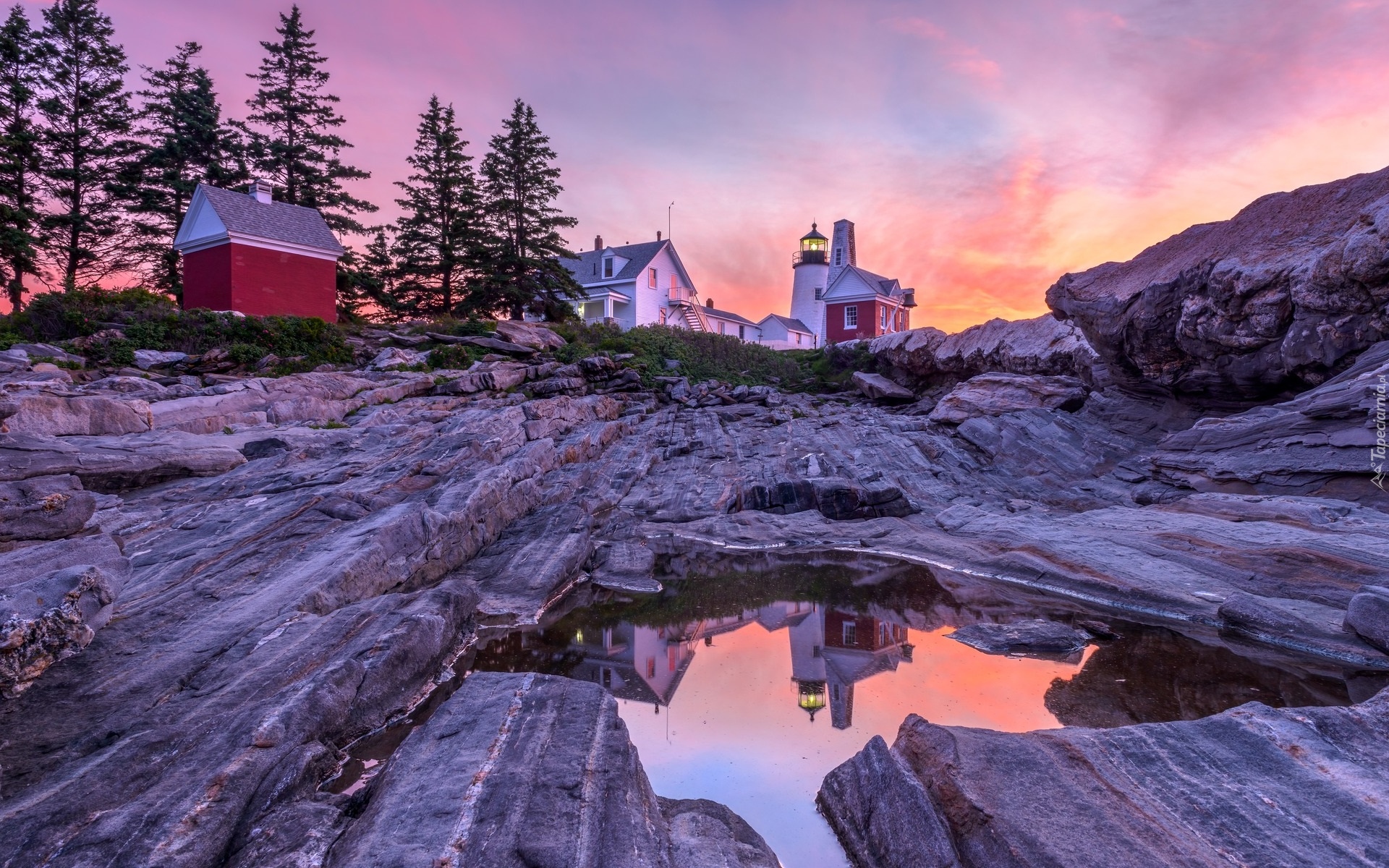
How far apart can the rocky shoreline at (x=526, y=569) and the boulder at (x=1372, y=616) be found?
3cm

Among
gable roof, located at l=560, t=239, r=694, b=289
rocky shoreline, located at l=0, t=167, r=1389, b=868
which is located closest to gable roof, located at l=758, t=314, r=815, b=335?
gable roof, located at l=560, t=239, r=694, b=289

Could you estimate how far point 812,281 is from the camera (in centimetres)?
6619

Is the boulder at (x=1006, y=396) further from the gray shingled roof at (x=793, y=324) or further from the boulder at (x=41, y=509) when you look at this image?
the gray shingled roof at (x=793, y=324)

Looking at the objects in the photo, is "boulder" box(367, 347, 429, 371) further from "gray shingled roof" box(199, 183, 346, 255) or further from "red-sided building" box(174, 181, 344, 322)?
"gray shingled roof" box(199, 183, 346, 255)

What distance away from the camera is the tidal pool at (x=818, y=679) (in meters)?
6.65

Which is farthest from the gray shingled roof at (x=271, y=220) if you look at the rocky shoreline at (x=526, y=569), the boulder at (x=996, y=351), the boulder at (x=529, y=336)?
the boulder at (x=996, y=351)

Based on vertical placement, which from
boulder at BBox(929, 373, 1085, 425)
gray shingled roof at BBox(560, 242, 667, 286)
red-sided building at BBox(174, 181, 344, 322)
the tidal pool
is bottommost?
the tidal pool

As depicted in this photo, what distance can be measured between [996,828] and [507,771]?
3372 millimetres

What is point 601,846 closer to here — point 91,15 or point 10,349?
point 10,349

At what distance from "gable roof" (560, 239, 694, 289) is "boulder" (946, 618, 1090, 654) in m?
41.2

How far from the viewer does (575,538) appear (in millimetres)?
14203

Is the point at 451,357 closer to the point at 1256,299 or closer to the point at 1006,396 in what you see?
the point at 1006,396

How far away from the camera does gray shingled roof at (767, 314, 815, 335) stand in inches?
2537

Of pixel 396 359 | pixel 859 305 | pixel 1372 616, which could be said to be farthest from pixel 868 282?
pixel 1372 616
